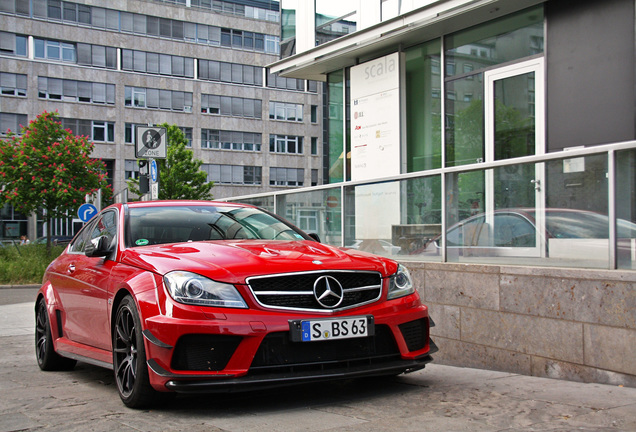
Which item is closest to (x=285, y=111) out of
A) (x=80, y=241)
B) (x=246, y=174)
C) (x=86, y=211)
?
(x=246, y=174)

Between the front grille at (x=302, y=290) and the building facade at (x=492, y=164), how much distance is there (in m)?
2.28

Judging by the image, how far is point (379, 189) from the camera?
30.2 feet

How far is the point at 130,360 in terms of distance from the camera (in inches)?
198

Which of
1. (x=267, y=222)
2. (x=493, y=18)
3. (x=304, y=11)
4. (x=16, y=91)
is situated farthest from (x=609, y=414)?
(x=16, y=91)

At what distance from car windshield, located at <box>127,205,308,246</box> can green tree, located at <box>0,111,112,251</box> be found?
31.1 metres

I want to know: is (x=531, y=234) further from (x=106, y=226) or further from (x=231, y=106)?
(x=231, y=106)

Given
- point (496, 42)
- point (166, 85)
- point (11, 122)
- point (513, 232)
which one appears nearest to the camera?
point (513, 232)

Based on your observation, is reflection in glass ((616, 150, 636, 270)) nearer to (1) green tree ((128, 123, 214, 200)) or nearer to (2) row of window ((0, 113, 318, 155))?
(1) green tree ((128, 123, 214, 200))

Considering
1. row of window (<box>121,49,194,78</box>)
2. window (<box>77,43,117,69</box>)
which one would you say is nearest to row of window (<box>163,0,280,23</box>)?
row of window (<box>121,49,194,78</box>)

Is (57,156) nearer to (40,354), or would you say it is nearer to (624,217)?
(40,354)

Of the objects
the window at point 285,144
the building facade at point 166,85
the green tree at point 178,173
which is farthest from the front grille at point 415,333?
the window at point 285,144

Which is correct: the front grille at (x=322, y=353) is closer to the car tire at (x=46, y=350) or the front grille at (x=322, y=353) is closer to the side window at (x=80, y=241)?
the side window at (x=80, y=241)

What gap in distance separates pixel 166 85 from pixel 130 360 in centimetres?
6420

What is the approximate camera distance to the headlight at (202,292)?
4625mm
